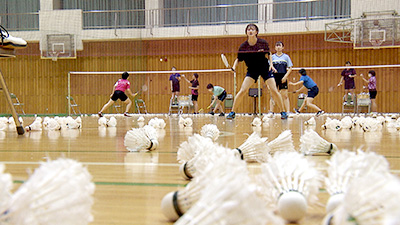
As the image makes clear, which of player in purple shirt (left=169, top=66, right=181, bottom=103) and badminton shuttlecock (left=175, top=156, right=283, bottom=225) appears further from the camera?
player in purple shirt (left=169, top=66, right=181, bottom=103)

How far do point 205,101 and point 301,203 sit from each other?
1842cm

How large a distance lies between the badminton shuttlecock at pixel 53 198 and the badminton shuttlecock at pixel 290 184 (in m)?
0.31

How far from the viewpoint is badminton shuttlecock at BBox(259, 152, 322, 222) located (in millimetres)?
697

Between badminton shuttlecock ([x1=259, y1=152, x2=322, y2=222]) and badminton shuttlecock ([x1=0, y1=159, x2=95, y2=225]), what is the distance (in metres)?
0.31

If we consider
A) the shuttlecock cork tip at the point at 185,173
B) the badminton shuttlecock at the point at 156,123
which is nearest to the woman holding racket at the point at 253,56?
the badminton shuttlecock at the point at 156,123

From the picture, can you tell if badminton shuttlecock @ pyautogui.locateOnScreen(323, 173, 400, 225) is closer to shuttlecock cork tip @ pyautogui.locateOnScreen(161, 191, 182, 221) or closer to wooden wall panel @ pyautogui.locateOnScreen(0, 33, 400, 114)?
shuttlecock cork tip @ pyautogui.locateOnScreen(161, 191, 182, 221)

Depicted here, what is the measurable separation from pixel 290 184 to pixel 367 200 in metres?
0.27

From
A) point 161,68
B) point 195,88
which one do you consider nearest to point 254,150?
point 195,88

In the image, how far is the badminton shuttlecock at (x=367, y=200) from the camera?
0.42 meters

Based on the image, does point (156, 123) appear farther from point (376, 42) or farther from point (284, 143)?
point (376, 42)

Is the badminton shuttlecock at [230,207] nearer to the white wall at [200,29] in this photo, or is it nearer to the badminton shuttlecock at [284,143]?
the badminton shuttlecock at [284,143]

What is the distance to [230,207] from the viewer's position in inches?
16.8

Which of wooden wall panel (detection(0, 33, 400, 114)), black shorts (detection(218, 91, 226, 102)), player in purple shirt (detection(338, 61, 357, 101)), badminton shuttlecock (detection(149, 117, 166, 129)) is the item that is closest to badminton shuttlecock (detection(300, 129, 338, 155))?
badminton shuttlecock (detection(149, 117, 166, 129))

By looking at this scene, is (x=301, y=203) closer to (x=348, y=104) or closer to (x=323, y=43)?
(x=348, y=104)
